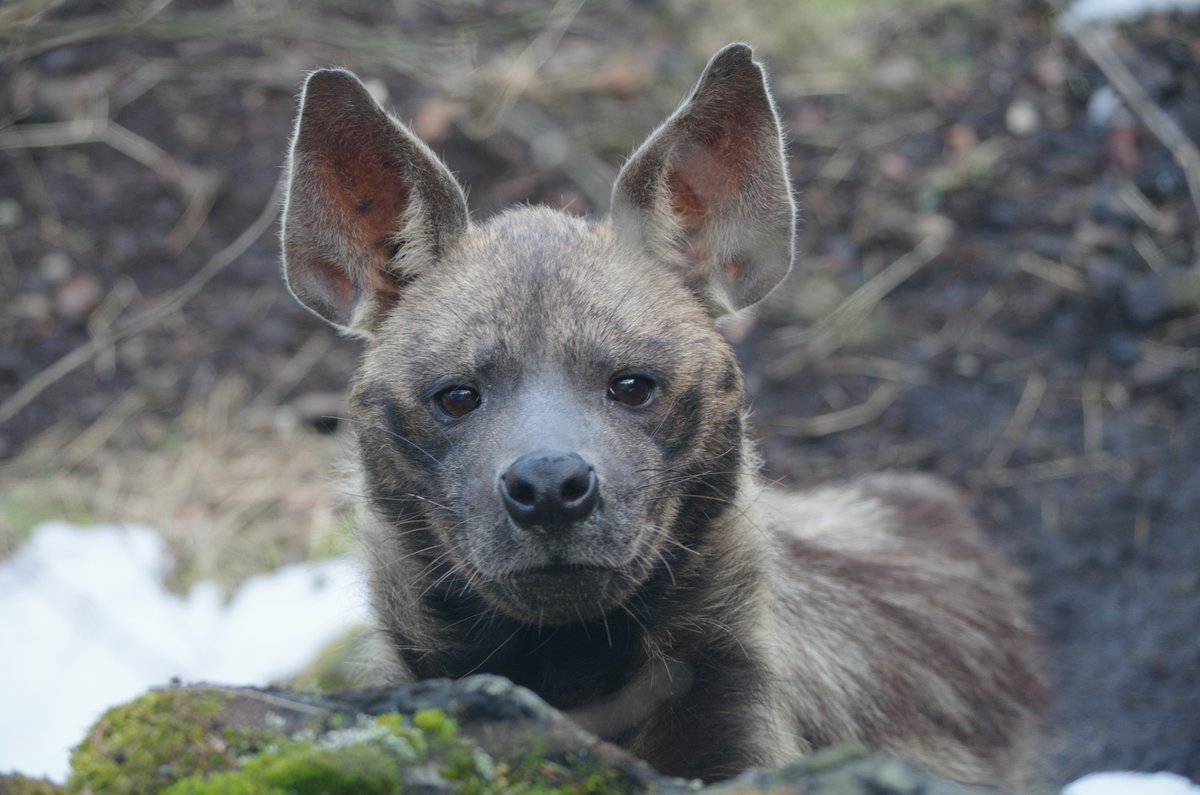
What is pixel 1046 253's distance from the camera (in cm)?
693

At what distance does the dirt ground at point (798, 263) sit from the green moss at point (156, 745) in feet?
10.6

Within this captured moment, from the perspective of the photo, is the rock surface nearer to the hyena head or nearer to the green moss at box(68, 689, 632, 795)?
the green moss at box(68, 689, 632, 795)

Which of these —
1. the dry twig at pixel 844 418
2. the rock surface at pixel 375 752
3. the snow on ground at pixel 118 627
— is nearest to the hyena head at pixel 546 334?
the rock surface at pixel 375 752

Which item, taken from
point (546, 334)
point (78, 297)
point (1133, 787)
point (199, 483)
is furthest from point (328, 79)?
point (78, 297)

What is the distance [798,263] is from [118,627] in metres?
4.20

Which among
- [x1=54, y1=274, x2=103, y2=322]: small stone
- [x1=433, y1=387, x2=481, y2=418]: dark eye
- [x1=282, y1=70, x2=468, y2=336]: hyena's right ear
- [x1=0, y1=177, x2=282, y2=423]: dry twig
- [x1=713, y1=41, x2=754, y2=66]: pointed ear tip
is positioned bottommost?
[x1=433, y1=387, x2=481, y2=418]: dark eye

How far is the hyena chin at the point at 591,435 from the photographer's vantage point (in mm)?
3234

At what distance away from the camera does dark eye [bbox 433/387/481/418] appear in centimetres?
344

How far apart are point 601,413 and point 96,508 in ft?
13.6

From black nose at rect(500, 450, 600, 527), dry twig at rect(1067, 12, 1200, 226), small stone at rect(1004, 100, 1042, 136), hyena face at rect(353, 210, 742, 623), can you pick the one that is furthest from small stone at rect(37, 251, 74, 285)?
dry twig at rect(1067, 12, 1200, 226)

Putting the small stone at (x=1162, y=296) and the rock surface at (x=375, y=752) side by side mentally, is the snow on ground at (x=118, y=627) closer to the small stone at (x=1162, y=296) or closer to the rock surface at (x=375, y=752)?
the rock surface at (x=375, y=752)

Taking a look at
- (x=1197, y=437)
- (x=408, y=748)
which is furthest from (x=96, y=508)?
(x=1197, y=437)

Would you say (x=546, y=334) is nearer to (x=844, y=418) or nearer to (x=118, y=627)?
Result: (x=118, y=627)

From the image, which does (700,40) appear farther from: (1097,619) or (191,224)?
(1097,619)
